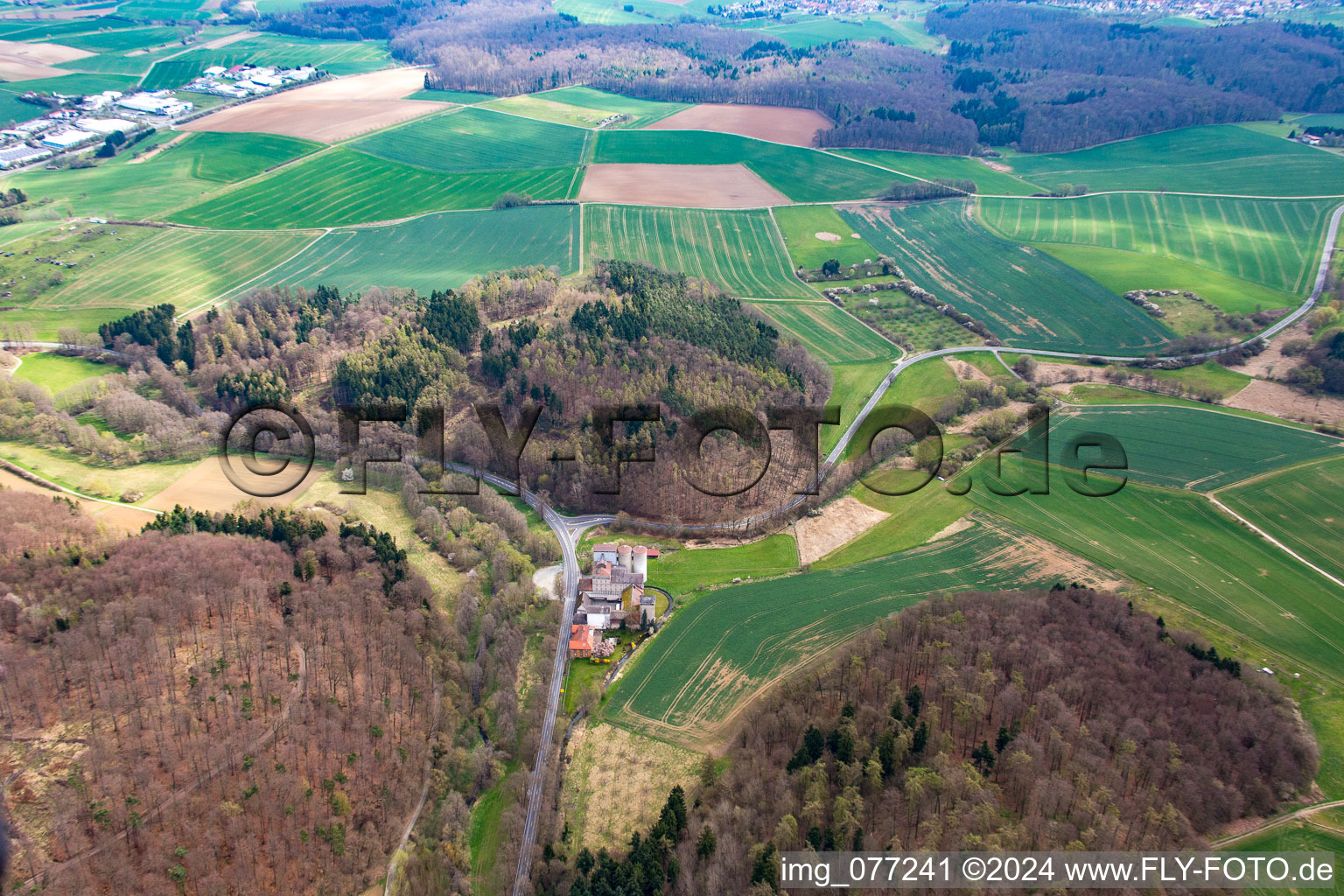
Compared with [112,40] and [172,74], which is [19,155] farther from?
[112,40]

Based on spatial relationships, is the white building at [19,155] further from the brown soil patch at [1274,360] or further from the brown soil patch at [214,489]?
the brown soil patch at [1274,360]

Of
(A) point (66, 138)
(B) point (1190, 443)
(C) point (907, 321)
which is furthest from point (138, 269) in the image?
(B) point (1190, 443)

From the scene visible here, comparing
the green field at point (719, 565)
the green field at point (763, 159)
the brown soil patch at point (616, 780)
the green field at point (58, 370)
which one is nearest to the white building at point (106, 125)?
the green field at point (58, 370)

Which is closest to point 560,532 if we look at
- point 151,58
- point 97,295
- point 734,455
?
point 734,455

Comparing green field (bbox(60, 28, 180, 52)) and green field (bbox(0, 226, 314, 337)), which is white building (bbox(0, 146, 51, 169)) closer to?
green field (bbox(0, 226, 314, 337))

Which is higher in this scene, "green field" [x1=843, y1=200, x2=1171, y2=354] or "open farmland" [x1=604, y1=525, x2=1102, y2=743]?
"green field" [x1=843, y1=200, x2=1171, y2=354]

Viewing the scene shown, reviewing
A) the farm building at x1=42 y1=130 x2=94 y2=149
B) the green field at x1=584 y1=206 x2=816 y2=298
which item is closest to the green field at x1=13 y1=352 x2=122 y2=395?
the green field at x1=584 y1=206 x2=816 y2=298
